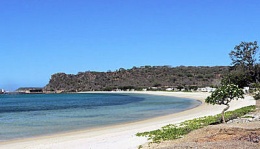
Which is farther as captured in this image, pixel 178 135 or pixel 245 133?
pixel 178 135

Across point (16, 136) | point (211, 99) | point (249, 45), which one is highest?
point (249, 45)

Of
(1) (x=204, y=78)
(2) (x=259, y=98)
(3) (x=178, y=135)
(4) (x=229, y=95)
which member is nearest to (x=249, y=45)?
(2) (x=259, y=98)

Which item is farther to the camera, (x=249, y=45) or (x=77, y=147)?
(x=249, y=45)

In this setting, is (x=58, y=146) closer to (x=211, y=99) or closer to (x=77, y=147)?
(x=77, y=147)

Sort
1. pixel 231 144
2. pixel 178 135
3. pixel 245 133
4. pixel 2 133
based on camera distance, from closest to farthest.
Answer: pixel 231 144
pixel 245 133
pixel 178 135
pixel 2 133

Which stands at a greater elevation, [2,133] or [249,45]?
[249,45]

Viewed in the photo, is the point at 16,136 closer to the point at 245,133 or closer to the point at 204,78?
the point at 245,133

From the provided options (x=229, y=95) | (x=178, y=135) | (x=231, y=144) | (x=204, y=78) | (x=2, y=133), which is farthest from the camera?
(x=204, y=78)

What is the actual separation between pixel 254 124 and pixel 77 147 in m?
8.49

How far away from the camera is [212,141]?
13156 mm

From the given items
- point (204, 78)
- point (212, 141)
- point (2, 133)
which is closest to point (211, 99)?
point (212, 141)

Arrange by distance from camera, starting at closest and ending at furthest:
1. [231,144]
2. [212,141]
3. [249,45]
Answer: [231,144], [212,141], [249,45]

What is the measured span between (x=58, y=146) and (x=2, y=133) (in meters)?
9.03

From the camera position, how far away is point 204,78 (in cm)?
17138
